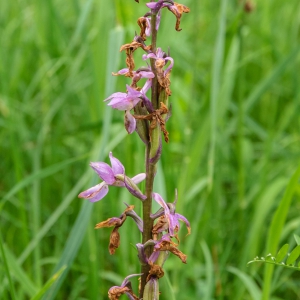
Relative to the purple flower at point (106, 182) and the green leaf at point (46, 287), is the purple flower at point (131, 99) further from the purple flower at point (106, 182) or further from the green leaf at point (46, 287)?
the green leaf at point (46, 287)

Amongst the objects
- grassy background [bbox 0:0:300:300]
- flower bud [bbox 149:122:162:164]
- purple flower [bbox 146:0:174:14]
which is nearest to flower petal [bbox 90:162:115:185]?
flower bud [bbox 149:122:162:164]

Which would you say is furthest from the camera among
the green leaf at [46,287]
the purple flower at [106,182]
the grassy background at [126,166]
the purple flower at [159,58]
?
the grassy background at [126,166]

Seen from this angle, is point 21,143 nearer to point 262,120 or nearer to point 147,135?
point 262,120

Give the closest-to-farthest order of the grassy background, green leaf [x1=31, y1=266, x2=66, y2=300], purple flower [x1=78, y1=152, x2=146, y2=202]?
purple flower [x1=78, y1=152, x2=146, y2=202] → green leaf [x1=31, y1=266, x2=66, y2=300] → the grassy background

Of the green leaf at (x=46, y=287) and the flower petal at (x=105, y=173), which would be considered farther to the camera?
the green leaf at (x=46, y=287)

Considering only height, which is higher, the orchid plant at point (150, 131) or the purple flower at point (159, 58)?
the purple flower at point (159, 58)

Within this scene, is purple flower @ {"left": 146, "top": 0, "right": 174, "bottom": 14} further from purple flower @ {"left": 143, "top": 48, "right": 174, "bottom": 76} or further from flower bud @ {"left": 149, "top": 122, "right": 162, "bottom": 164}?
flower bud @ {"left": 149, "top": 122, "right": 162, "bottom": 164}

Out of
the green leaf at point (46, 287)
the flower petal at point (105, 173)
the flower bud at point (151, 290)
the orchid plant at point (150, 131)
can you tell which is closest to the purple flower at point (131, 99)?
the orchid plant at point (150, 131)

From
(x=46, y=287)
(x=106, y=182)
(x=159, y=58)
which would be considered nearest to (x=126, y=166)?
(x=46, y=287)
